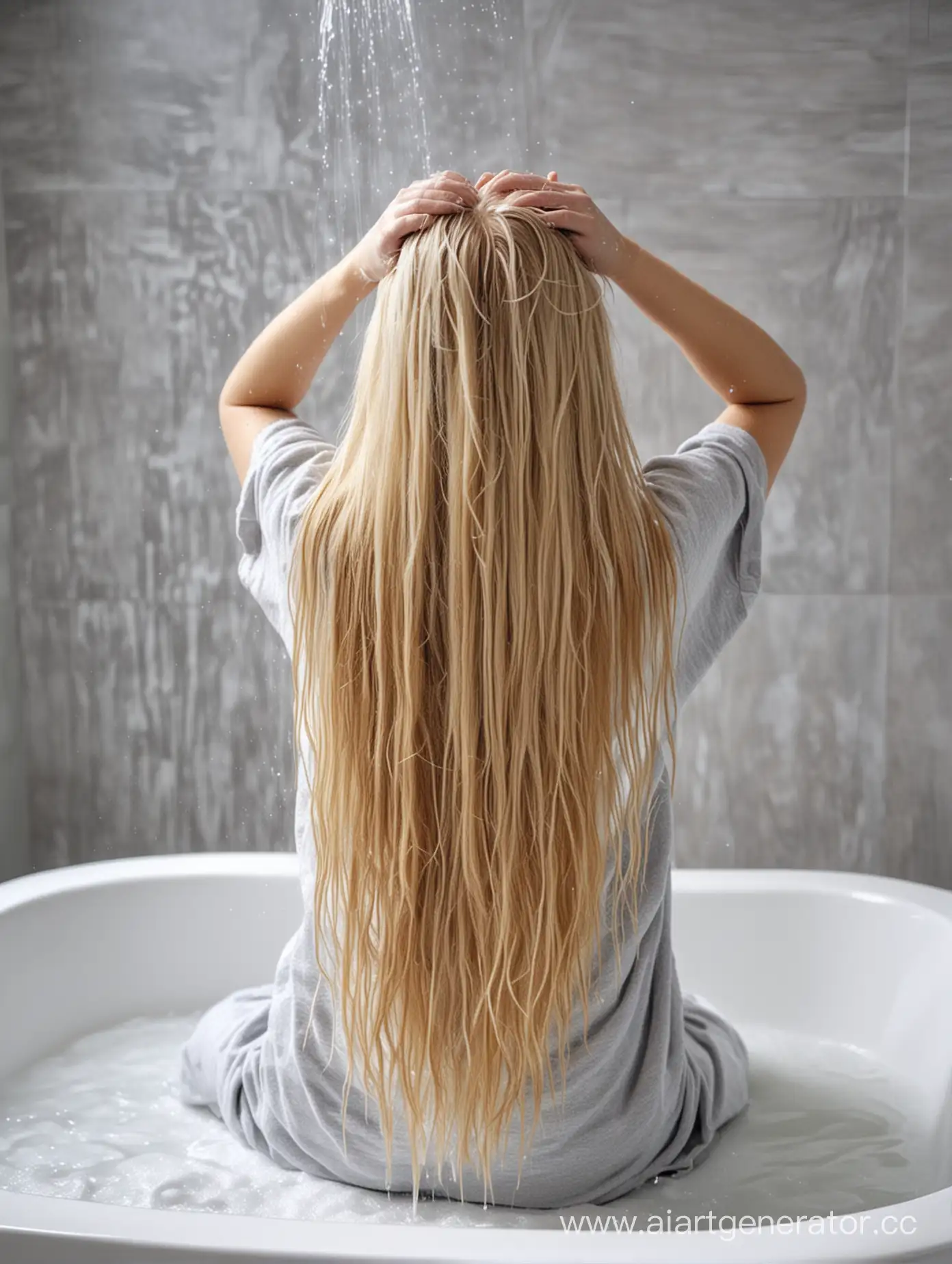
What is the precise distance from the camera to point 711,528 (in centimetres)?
110

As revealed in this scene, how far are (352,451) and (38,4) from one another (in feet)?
4.67

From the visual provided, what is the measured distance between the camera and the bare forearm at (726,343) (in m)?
1.21

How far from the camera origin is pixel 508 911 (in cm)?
100

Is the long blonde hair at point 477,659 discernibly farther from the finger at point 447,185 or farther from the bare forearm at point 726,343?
the bare forearm at point 726,343

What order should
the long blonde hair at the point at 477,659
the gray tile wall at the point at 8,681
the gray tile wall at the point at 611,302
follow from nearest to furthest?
1. the long blonde hair at the point at 477,659
2. the gray tile wall at the point at 611,302
3. the gray tile wall at the point at 8,681

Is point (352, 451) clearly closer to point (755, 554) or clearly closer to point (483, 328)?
point (483, 328)

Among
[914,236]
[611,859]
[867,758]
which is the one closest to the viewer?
[611,859]

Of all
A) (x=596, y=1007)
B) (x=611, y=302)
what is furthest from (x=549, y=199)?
(x=611, y=302)

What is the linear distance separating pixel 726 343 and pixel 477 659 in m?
0.47

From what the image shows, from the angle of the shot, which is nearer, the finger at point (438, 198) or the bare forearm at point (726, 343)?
the finger at point (438, 198)

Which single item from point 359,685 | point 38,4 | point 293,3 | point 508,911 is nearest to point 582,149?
point 293,3

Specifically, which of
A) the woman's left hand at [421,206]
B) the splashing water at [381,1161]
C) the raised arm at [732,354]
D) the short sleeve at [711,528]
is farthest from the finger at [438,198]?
the splashing water at [381,1161]

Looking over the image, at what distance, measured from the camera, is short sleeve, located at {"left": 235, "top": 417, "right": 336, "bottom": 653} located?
1085 mm

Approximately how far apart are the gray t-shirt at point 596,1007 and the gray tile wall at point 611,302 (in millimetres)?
866
